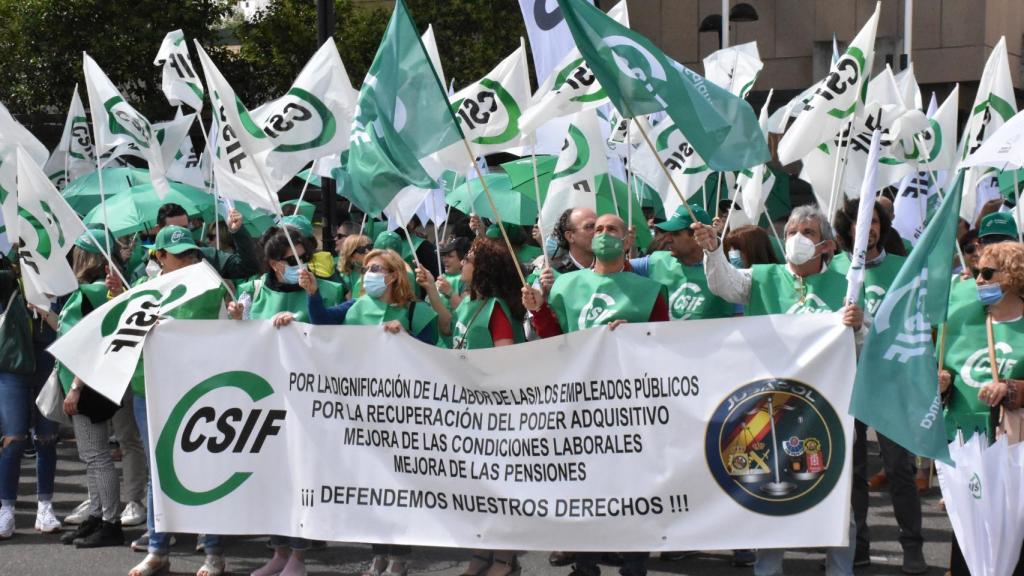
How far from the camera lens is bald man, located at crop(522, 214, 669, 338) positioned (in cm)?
597

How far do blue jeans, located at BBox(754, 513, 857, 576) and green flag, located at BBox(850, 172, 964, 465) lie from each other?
91 cm

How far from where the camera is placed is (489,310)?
6.35 m

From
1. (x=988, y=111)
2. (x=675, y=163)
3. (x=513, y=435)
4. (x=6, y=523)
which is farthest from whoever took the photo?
(x=675, y=163)

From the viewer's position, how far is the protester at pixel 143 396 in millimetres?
6887

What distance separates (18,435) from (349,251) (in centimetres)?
233

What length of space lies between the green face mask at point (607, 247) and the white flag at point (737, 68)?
4.83 m

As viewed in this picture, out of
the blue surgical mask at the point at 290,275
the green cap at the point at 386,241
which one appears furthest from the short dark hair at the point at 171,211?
the blue surgical mask at the point at 290,275

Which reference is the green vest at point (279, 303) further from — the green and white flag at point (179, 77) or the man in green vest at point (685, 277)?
the green and white flag at point (179, 77)

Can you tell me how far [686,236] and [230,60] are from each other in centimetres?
2090

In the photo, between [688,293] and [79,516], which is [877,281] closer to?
[688,293]

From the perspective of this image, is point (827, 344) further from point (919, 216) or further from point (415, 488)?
point (919, 216)

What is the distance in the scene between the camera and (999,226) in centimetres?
662

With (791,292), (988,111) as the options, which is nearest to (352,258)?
(791,292)

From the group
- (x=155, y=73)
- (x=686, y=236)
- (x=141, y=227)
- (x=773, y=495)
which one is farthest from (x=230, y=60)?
(x=773, y=495)
